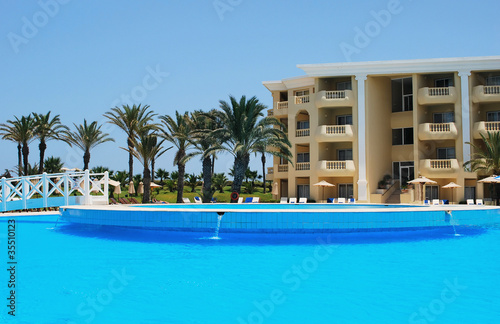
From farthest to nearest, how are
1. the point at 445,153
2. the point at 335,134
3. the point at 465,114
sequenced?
the point at 445,153 → the point at 335,134 → the point at 465,114

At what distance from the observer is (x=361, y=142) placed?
34.8m

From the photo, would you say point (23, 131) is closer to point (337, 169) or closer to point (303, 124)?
point (303, 124)

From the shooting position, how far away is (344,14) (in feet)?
56.3

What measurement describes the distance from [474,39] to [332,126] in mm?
15446

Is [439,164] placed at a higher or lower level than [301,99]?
lower

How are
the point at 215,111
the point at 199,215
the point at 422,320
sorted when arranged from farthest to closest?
the point at 215,111, the point at 199,215, the point at 422,320

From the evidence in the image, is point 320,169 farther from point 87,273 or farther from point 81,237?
point 87,273

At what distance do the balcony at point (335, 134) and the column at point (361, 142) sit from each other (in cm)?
70

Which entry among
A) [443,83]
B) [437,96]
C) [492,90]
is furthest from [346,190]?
[492,90]

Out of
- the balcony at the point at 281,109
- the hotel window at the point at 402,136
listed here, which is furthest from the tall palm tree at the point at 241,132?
the hotel window at the point at 402,136

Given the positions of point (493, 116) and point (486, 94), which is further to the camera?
point (493, 116)

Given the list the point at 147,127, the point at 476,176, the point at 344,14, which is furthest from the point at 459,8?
the point at 147,127

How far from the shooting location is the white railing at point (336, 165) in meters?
35.1

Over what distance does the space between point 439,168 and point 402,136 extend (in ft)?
15.9
